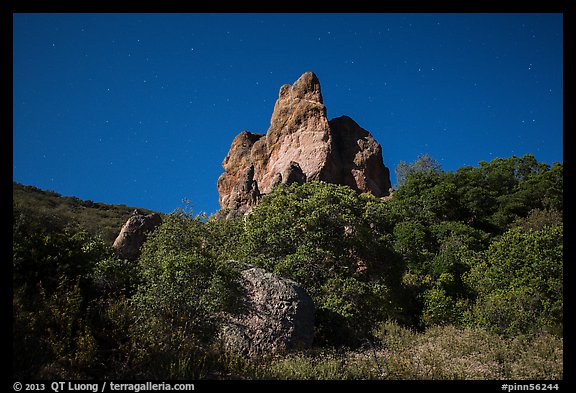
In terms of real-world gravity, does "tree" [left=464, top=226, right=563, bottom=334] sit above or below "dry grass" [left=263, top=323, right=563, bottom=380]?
above

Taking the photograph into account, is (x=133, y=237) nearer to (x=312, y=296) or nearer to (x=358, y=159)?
(x=312, y=296)

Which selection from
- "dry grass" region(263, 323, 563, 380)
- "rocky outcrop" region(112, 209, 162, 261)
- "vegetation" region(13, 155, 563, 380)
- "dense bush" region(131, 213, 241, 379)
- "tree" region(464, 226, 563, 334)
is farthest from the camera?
"rocky outcrop" region(112, 209, 162, 261)

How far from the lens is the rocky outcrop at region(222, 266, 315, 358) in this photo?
11.7 meters

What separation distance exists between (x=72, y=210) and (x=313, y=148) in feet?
130

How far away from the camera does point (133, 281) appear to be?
13688 mm

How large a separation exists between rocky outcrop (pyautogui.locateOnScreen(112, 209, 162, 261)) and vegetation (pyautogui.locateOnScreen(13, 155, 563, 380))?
308 inches

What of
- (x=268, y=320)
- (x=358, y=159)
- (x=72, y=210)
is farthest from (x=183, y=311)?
(x=72, y=210)

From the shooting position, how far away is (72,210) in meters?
59.8

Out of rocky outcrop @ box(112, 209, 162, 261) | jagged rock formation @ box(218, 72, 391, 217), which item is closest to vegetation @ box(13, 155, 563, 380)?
rocky outcrop @ box(112, 209, 162, 261)

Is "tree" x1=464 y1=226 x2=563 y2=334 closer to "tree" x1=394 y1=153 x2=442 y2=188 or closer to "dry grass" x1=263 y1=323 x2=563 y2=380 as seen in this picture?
"dry grass" x1=263 y1=323 x2=563 y2=380

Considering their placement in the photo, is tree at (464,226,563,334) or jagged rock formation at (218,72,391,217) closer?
tree at (464,226,563,334)

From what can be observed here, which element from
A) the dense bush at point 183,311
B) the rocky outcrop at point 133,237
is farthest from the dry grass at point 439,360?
the rocky outcrop at point 133,237
